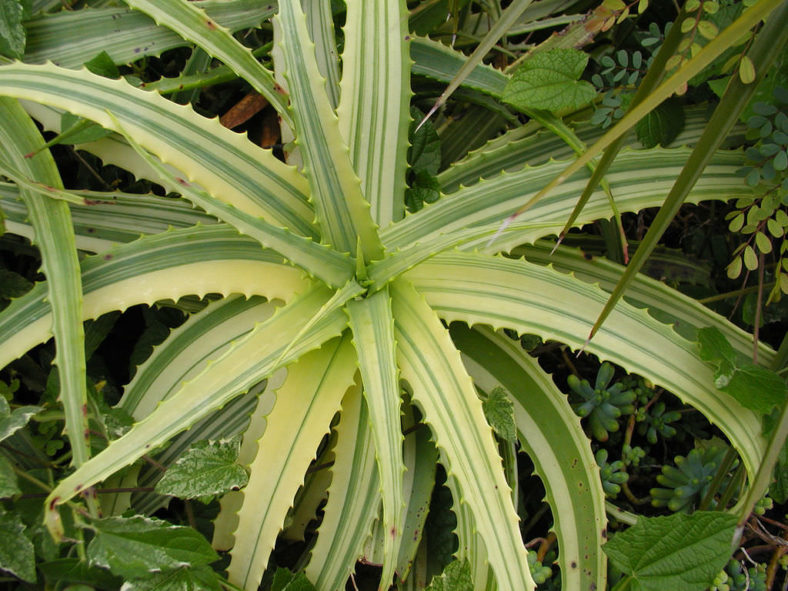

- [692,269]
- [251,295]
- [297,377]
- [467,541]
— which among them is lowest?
[467,541]

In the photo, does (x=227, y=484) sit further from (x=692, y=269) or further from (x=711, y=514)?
(x=692, y=269)

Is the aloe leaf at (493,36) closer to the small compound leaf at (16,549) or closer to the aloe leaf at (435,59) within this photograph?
the aloe leaf at (435,59)

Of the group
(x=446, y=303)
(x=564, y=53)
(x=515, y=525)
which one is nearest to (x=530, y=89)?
(x=564, y=53)

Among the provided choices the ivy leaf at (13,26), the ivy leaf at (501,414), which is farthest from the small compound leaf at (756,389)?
the ivy leaf at (13,26)

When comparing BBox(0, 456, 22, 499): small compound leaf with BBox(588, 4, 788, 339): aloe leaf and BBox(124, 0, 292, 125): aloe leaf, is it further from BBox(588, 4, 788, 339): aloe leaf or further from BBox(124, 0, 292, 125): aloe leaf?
BBox(588, 4, 788, 339): aloe leaf

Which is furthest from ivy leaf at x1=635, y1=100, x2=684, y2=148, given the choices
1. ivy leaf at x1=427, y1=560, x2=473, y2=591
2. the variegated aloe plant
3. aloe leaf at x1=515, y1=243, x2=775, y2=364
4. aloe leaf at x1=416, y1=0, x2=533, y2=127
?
ivy leaf at x1=427, y1=560, x2=473, y2=591
